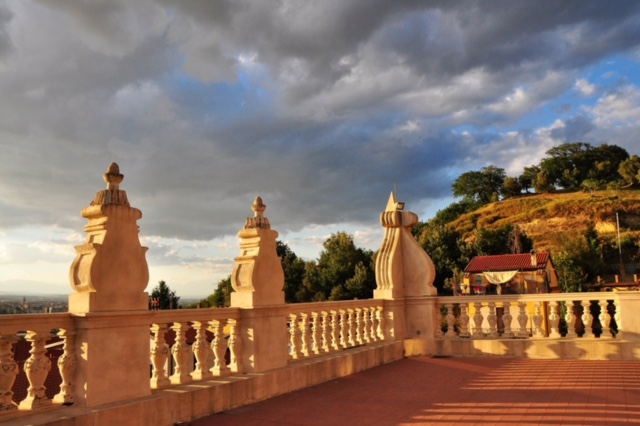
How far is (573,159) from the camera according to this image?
11281cm

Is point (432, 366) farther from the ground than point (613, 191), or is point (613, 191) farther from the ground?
point (613, 191)

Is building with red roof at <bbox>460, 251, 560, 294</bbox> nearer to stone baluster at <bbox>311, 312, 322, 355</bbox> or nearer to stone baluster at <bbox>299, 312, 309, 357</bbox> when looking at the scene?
stone baluster at <bbox>311, 312, 322, 355</bbox>

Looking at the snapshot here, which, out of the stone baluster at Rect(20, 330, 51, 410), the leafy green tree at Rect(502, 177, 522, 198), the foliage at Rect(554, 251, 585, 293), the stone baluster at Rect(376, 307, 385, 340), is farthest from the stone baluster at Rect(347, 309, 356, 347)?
the leafy green tree at Rect(502, 177, 522, 198)

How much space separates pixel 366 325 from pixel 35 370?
22.2 feet

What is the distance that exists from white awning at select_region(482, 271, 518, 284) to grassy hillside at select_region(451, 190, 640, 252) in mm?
37992

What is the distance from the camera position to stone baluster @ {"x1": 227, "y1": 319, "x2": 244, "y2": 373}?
677 cm

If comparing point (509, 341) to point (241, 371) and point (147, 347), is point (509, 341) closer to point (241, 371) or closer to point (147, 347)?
point (241, 371)

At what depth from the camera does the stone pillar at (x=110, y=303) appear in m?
4.79

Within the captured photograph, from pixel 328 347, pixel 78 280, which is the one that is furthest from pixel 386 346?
pixel 78 280

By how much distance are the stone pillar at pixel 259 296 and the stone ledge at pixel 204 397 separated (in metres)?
0.23

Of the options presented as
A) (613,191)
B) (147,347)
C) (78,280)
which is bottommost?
(147,347)

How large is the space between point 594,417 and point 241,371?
4068 mm

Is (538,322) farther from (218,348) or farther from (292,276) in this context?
(292,276)

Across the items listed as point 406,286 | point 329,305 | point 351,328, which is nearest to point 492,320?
point 406,286
